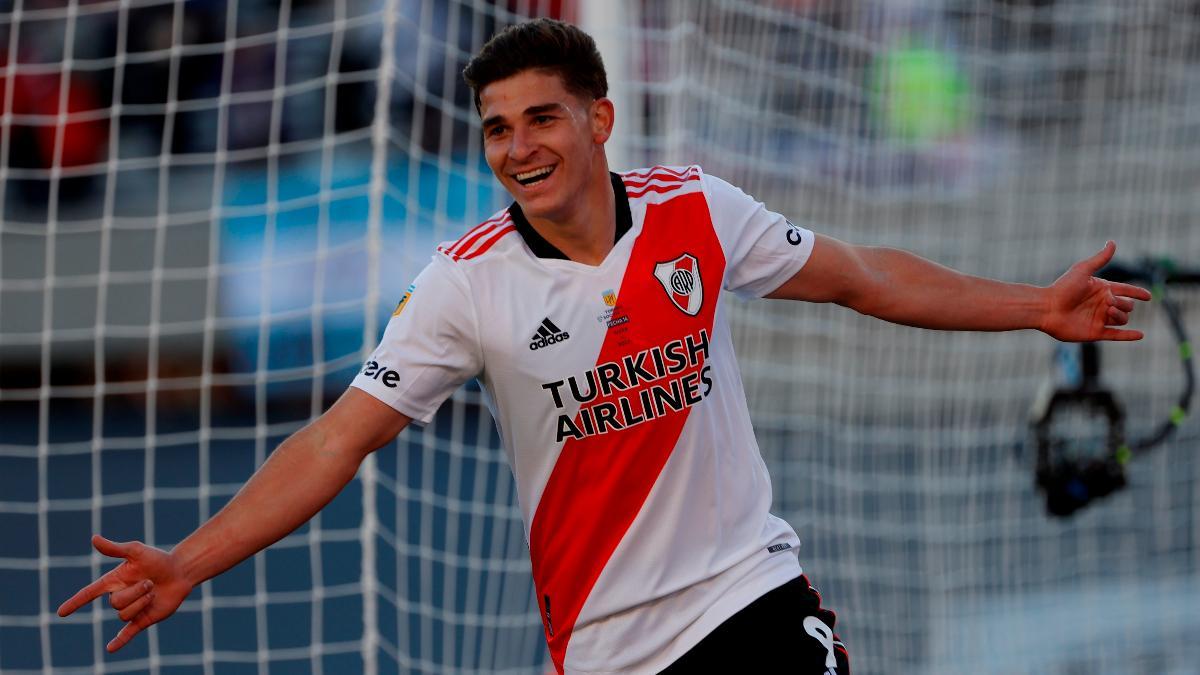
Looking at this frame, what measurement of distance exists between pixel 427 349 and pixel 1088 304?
4.65 ft

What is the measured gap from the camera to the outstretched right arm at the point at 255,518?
245 centimetres

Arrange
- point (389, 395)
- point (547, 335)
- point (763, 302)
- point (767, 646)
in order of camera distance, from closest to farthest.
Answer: point (389, 395) → point (547, 335) → point (767, 646) → point (763, 302)

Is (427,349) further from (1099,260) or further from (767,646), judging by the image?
(1099,260)

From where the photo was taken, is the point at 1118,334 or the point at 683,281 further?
the point at 1118,334

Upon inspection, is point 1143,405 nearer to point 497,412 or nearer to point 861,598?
point 861,598

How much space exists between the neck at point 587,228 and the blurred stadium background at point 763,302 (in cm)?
193

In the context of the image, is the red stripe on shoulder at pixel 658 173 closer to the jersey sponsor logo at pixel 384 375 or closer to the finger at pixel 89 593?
the jersey sponsor logo at pixel 384 375

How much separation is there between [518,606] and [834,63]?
406 cm

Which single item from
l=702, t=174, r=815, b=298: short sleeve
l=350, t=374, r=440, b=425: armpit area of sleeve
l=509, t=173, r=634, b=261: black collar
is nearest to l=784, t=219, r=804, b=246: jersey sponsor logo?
l=702, t=174, r=815, b=298: short sleeve

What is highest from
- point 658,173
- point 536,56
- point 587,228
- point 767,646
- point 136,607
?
point 536,56

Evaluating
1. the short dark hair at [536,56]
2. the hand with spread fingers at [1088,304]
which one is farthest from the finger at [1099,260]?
the short dark hair at [536,56]

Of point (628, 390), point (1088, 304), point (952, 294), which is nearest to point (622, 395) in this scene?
point (628, 390)

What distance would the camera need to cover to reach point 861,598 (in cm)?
682

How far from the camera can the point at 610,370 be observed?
2803 millimetres
